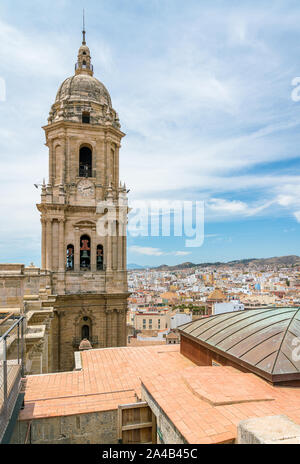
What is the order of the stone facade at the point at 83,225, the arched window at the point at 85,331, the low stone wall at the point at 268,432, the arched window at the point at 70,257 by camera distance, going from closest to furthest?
the low stone wall at the point at 268,432 < the stone facade at the point at 83,225 < the arched window at the point at 85,331 < the arched window at the point at 70,257

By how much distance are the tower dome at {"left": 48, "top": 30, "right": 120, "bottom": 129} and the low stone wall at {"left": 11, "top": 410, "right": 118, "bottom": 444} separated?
801 inches

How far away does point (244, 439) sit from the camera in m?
4.93

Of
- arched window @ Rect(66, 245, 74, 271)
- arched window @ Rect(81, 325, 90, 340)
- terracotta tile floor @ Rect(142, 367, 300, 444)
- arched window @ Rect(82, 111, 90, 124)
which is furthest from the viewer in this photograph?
arched window @ Rect(82, 111, 90, 124)

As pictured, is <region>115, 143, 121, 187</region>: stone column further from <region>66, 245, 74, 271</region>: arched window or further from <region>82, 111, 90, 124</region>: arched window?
<region>66, 245, 74, 271</region>: arched window

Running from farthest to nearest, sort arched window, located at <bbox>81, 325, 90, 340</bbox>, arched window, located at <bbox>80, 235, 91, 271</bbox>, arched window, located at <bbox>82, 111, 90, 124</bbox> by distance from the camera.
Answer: arched window, located at <bbox>82, 111, 90, 124</bbox>, arched window, located at <bbox>80, 235, 91, 271</bbox>, arched window, located at <bbox>81, 325, 90, 340</bbox>

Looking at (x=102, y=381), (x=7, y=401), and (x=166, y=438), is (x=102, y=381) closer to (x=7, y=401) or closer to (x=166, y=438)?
(x=166, y=438)

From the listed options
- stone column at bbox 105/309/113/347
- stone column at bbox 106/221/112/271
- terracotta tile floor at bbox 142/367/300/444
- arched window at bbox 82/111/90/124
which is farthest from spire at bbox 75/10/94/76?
terracotta tile floor at bbox 142/367/300/444

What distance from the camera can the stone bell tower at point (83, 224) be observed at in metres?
22.3

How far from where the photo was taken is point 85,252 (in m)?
23.8

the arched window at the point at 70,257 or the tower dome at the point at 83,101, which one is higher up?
the tower dome at the point at 83,101

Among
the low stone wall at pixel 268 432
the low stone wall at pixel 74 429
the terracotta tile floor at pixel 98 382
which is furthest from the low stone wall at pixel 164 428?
the terracotta tile floor at pixel 98 382

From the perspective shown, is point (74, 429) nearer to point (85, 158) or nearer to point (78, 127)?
point (78, 127)

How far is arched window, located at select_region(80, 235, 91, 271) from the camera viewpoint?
2358 cm

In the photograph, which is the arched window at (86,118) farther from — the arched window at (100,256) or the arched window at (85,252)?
the arched window at (100,256)
